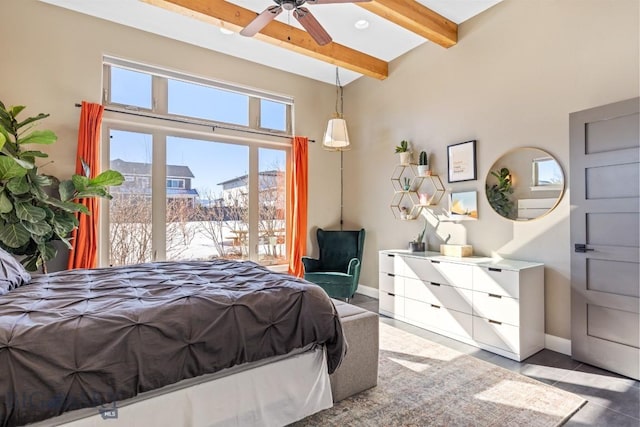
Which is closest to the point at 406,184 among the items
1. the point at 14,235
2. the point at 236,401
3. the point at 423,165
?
the point at 423,165

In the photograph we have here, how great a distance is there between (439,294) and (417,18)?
2.71 meters

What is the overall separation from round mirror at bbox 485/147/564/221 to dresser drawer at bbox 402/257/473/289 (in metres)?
0.70

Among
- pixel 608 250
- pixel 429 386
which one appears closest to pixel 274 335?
pixel 429 386

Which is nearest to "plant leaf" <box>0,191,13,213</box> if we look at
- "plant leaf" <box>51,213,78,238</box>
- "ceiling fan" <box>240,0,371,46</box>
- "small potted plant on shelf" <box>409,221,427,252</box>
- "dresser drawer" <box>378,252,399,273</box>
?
"plant leaf" <box>51,213,78,238</box>

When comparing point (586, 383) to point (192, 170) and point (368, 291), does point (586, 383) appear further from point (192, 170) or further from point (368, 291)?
point (192, 170)

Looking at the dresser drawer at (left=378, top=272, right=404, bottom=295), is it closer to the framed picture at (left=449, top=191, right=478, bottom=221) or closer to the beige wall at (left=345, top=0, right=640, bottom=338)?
the beige wall at (left=345, top=0, right=640, bottom=338)

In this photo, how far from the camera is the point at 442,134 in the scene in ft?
→ 12.5

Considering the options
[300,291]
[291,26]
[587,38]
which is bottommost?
[300,291]

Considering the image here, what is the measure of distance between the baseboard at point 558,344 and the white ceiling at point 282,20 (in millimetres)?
3175

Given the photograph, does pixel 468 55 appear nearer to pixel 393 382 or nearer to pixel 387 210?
pixel 387 210

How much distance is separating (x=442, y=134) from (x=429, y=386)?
2673mm

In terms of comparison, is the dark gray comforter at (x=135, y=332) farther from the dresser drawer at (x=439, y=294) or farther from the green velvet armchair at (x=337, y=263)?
the green velvet armchair at (x=337, y=263)

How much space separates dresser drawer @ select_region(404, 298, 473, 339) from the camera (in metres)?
3.09

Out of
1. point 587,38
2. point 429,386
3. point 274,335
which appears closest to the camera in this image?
point 274,335
